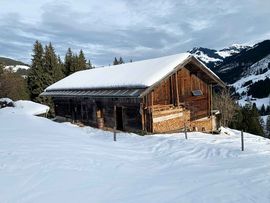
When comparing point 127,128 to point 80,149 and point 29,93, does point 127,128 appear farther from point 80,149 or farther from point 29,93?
point 29,93

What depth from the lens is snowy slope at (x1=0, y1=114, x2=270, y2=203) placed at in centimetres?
874

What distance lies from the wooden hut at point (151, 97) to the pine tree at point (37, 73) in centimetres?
2575

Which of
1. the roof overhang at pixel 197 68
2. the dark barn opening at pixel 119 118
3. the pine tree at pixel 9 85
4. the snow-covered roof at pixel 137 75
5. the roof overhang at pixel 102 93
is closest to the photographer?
the roof overhang at pixel 197 68

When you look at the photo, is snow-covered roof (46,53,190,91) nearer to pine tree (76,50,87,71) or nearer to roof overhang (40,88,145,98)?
roof overhang (40,88,145,98)

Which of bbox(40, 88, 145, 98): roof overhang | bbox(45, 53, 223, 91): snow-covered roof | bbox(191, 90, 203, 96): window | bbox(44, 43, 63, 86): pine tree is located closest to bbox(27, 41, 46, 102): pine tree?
bbox(44, 43, 63, 86): pine tree

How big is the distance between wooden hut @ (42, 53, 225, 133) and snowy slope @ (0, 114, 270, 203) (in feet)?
18.5

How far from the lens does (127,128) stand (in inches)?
945

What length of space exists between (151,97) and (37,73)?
3708cm

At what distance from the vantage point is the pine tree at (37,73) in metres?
54.8

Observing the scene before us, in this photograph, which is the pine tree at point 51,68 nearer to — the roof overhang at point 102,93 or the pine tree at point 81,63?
the pine tree at point 81,63

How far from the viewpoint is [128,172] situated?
11742mm

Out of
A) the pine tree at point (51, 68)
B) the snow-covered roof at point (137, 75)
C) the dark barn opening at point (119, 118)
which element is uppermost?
the pine tree at point (51, 68)

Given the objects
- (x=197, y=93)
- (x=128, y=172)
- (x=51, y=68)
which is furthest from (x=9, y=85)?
(x=128, y=172)

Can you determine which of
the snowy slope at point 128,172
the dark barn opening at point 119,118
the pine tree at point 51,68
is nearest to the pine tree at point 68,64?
the pine tree at point 51,68
